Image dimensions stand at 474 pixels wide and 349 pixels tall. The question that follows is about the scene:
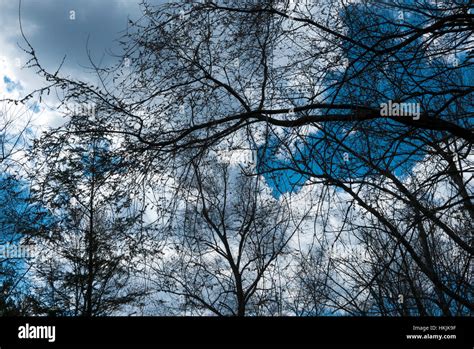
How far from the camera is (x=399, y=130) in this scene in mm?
4285

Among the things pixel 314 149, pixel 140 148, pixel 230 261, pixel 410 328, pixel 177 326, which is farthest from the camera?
pixel 230 261

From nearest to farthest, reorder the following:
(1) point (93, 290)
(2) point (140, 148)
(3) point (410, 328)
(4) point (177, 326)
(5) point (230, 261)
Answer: (4) point (177, 326)
(3) point (410, 328)
(2) point (140, 148)
(1) point (93, 290)
(5) point (230, 261)

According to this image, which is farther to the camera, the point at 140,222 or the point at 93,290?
the point at 93,290

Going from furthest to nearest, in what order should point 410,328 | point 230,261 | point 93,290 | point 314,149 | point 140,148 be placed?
point 230,261 → point 93,290 → point 140,148 → point 314,149 → point 410,328

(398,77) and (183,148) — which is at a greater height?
(398,77)

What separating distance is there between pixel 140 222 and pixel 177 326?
3.00ft

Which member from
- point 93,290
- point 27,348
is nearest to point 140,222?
point 27,348

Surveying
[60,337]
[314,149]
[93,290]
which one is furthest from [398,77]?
[93,290]

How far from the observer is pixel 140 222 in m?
3.64

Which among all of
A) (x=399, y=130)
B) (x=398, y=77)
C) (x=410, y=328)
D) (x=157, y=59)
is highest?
(x=157, y=59)

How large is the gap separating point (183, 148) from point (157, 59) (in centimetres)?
91

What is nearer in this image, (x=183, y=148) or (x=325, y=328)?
(x=325, y=328)

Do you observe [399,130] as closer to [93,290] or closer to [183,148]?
[183,148]

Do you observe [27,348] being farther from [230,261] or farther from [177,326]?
[230,261]
